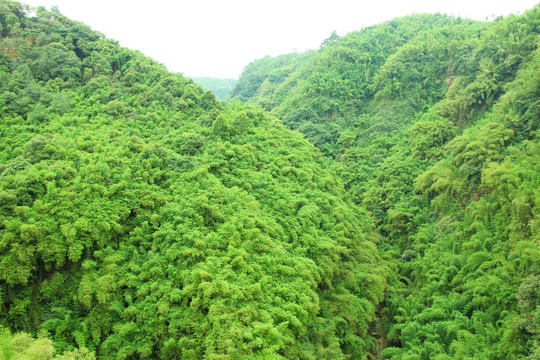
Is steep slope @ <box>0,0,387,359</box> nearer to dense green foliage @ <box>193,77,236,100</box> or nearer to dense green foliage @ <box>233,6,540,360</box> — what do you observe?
dense green foliage @ <box>233,6,540,360</box>

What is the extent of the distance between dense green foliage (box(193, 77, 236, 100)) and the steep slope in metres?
72.3

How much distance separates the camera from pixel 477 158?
19.9m

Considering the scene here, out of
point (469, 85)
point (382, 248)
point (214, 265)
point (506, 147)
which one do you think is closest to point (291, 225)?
point (214, 265)

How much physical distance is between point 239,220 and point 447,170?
15223 mm

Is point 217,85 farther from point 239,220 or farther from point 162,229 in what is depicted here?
point 162,229

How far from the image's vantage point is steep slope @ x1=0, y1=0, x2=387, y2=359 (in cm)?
1144

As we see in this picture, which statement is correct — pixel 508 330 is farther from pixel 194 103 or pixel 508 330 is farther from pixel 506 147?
pixel 194 103

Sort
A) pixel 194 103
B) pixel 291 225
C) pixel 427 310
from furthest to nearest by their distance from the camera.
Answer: pixel 194 103 → pixel 291 225 → pixel 427 310

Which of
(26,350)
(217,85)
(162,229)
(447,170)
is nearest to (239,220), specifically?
→ (162,229)

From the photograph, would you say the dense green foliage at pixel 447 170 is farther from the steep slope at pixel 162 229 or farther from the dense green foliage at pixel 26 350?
the dense green foliage at pixel 26 350

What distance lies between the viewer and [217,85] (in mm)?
105500

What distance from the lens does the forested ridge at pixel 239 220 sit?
38.1ft

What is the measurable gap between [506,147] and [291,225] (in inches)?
555

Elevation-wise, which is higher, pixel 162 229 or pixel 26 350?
pixel 162 229
